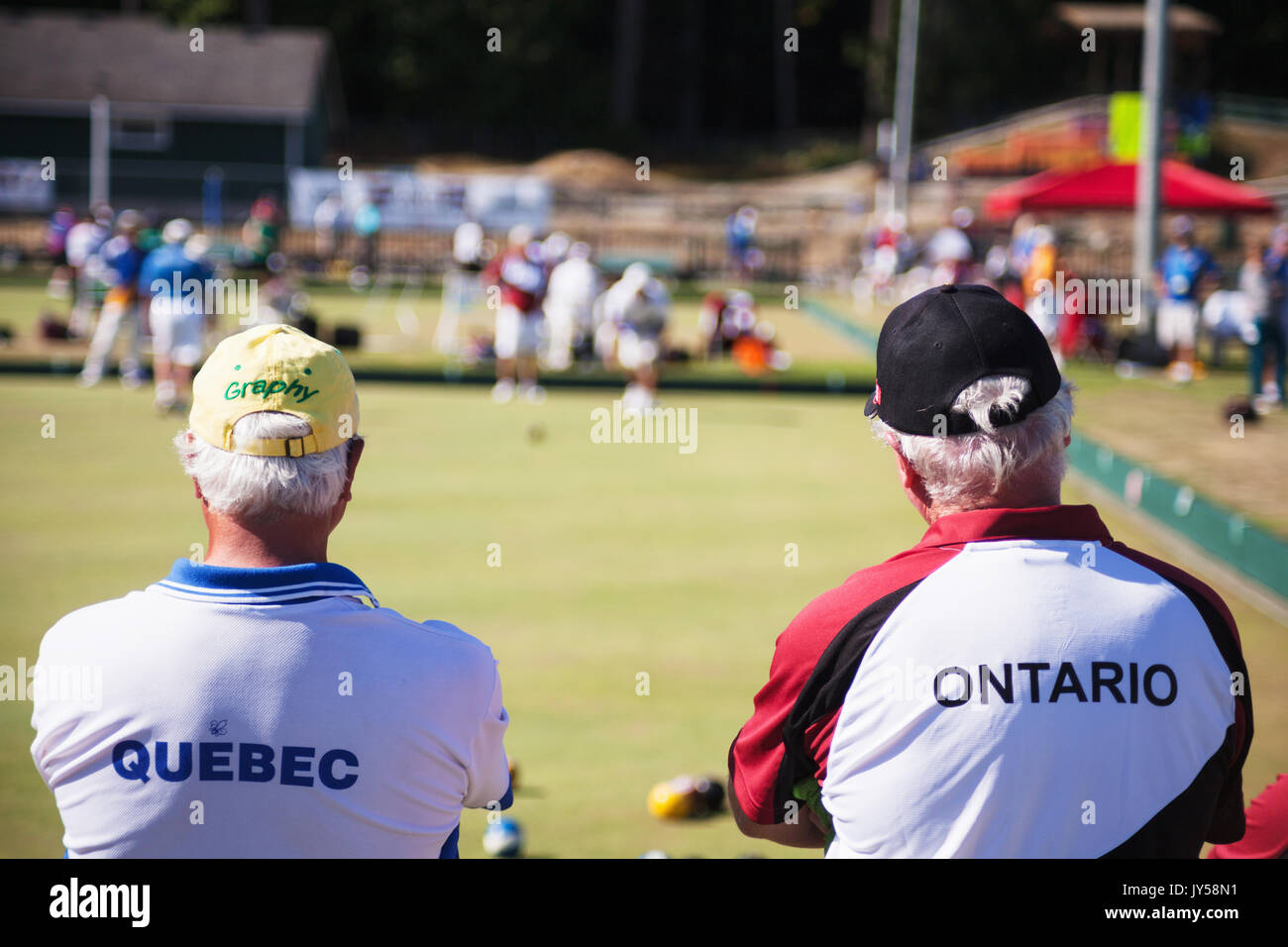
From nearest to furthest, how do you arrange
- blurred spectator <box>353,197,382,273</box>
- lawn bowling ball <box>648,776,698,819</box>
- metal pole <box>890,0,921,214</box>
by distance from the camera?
1. lawn bowling ball <box>648,776,698,819</box>
2. blurred spectator <box>353,197,382,273</box>
3. metal pole <box>890,0,921,214</box>

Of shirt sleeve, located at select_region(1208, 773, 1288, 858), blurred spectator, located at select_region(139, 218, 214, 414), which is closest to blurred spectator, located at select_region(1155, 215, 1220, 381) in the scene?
blurred spectator, located at select_region(139, 218, 214, 414)

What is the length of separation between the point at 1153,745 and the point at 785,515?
8.34m

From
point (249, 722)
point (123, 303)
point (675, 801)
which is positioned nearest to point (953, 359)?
point (249, 722)

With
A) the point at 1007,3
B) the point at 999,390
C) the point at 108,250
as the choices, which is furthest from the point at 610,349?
the point at 1007,3

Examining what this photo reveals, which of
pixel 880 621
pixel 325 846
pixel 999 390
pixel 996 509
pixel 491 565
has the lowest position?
pixel 491 565

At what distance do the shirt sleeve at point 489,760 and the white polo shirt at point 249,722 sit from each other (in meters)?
0.06

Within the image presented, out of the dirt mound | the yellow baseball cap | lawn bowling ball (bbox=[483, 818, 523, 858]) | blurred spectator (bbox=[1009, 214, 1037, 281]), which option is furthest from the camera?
the dirt mound

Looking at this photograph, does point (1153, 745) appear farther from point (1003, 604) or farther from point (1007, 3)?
point (1007, 3)

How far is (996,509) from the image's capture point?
2.41m

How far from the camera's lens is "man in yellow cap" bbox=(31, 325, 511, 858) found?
2299mm

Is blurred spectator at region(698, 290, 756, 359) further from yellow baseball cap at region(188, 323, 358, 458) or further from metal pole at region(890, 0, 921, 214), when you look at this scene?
yellow baseball cap at region(188, 323, 358, 458)

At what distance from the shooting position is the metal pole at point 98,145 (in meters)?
39.0

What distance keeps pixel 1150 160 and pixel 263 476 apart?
17597mm

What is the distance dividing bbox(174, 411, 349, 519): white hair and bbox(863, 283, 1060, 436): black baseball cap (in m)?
0.99
